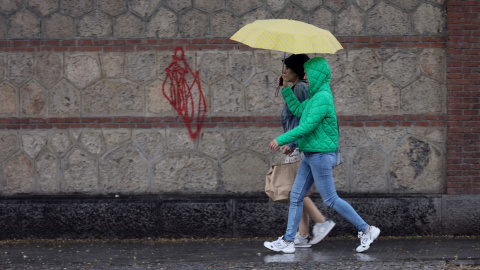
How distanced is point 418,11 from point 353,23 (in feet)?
2.33

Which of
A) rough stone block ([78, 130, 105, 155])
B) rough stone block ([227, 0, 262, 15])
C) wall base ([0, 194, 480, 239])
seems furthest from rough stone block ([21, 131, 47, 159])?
rough stone block ([227, 0, 262, 15])

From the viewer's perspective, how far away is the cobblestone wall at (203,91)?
27.3 ft

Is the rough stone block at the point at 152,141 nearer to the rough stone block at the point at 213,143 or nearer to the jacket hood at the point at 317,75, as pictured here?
the rough stone block at the point at 213,143

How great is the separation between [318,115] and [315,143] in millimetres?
279

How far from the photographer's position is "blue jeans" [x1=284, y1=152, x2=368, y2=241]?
7.15m

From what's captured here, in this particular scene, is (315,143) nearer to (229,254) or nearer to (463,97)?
(229,254)

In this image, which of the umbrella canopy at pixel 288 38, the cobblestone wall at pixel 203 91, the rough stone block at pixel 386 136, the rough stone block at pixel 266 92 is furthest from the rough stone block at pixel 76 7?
the rough stone block at pixel 386 136

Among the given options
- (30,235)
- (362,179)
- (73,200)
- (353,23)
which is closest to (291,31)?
(353,23)

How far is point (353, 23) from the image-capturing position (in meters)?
8.32

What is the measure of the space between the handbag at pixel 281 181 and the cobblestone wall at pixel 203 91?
899 millimetres

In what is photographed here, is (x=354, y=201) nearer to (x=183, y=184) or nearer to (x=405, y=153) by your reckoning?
(x=405, y=153)

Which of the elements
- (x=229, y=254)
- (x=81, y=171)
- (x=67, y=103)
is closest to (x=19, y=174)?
(x=81, y=171)

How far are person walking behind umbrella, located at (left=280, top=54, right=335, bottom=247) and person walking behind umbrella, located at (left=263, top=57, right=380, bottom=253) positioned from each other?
0.12 meters

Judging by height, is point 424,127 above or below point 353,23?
below
